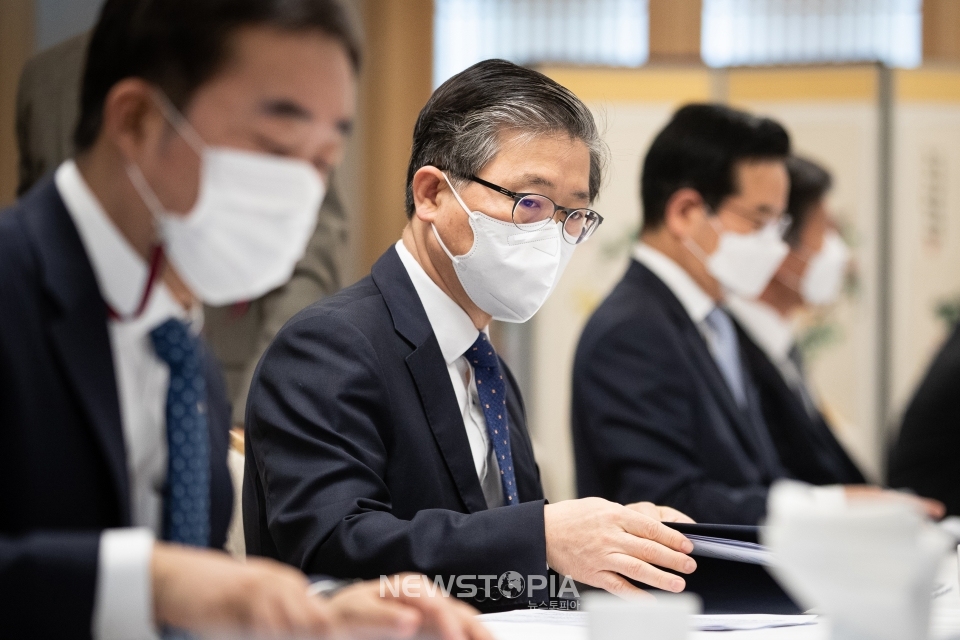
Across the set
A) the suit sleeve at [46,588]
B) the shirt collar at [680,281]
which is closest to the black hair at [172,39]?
the suit sleeve at [46,588]

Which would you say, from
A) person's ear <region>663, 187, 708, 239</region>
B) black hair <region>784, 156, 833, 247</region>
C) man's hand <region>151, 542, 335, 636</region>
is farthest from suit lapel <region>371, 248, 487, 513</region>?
black hair <region>784, 156, 833, 247</region>

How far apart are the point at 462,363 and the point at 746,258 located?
1.66m

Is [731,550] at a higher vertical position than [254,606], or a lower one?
lower

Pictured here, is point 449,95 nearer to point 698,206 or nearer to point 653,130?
point 698,206

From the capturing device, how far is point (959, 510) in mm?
3094

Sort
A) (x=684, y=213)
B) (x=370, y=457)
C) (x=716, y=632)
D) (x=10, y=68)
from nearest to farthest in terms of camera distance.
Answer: (x=716, y=632), (x=370, y=457), (x=10, y=68), (x=684, y=213)

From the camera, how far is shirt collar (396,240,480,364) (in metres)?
1.85

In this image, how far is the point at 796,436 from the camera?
3375mm

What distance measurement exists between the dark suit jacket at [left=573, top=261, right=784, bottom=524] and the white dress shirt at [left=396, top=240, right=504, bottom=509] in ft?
2.45

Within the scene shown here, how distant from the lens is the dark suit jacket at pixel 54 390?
1.12 m

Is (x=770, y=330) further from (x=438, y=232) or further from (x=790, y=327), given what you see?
(x=438, y=232)

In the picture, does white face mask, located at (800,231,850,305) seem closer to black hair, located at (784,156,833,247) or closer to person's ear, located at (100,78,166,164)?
black hair, located at (784,156,833,247)

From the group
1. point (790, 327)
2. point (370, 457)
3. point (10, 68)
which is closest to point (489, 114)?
point (370, 457)

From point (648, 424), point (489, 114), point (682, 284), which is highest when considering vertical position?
point (489, 114)
